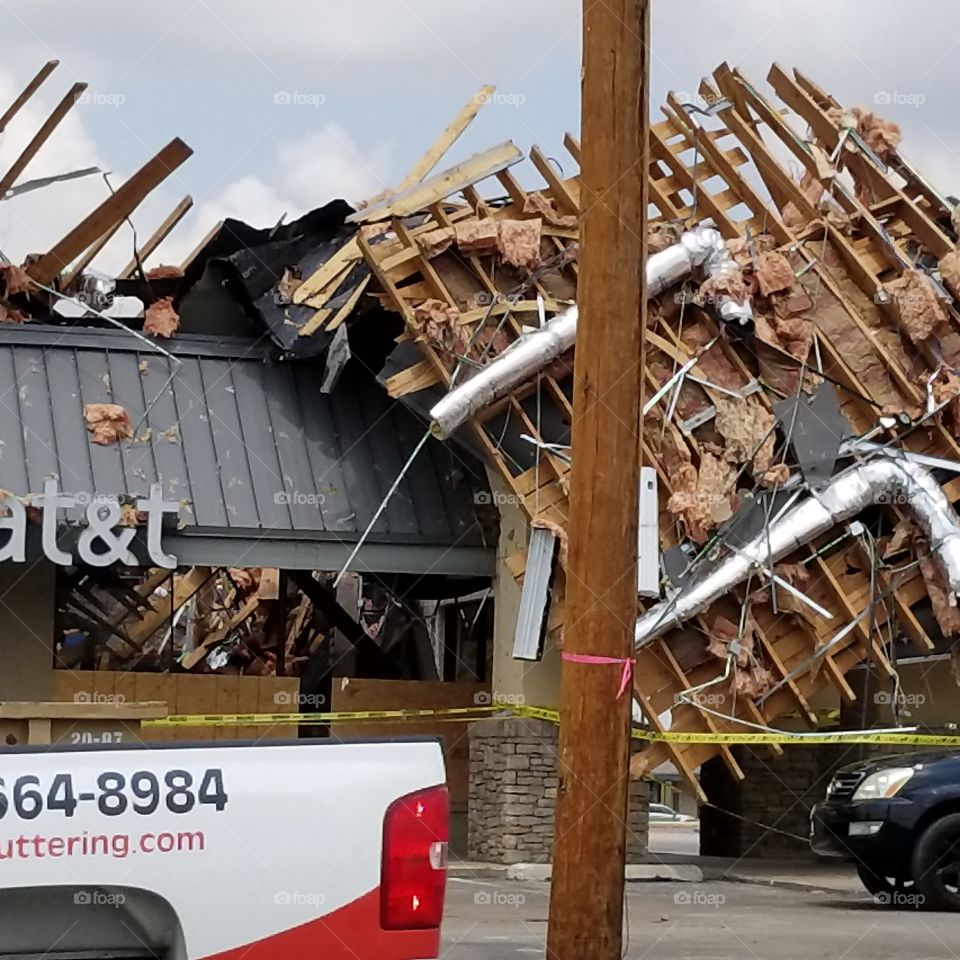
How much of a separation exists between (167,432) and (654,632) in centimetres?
539

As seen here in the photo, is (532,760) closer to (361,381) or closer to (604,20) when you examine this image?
(361,381)

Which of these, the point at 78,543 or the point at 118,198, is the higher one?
the point at 118,198

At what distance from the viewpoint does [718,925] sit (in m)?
13.4

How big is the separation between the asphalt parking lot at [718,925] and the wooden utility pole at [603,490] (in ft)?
7.10

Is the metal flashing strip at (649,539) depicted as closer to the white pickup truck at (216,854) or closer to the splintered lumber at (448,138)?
the splintered lumber at (448,138)

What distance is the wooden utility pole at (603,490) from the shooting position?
9367 millimetres

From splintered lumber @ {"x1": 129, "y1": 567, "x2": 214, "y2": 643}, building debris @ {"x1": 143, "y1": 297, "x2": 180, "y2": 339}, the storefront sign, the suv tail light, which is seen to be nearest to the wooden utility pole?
the suv tail light

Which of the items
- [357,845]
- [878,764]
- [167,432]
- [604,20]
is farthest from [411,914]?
[167,432]

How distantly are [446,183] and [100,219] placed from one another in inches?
173

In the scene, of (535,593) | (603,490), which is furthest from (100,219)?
(603,490)

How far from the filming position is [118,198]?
19.8 meters

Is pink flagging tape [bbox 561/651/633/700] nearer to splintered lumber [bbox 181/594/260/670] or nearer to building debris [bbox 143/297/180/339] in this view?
building debris [bbox 143/297/180/339]

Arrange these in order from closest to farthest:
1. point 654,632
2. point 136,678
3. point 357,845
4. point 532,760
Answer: point 357,845 < point 654,632 < point 532,760 < point 136,678

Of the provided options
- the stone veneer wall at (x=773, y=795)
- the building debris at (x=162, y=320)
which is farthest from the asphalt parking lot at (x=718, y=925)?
the building debris at (x=162, y=320)
